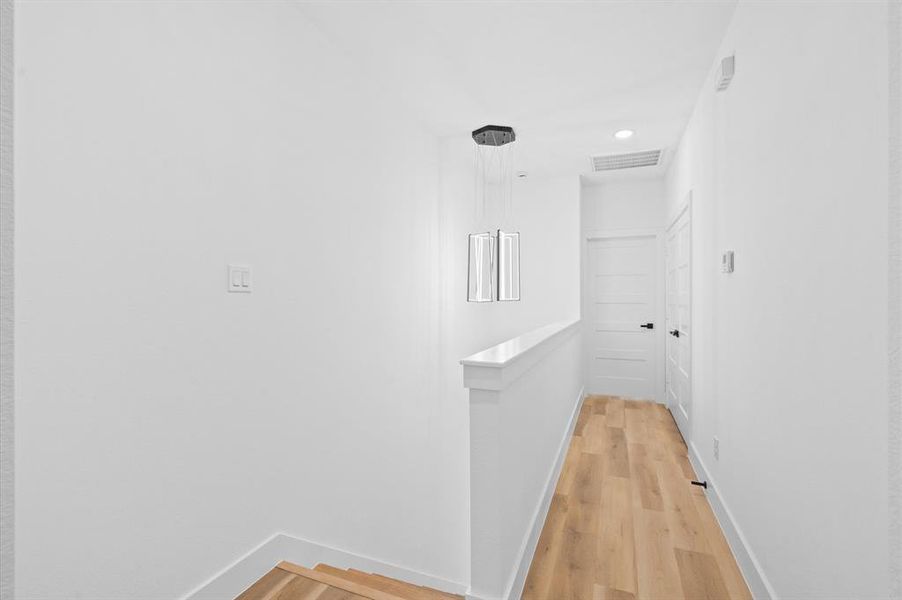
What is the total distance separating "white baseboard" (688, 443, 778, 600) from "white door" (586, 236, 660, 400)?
2527 millimetres

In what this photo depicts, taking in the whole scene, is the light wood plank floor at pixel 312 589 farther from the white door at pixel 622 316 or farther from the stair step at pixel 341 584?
the white door at pixel 622 316

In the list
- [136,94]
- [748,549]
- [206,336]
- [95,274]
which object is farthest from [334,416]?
[748,549]

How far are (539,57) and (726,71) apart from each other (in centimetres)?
97

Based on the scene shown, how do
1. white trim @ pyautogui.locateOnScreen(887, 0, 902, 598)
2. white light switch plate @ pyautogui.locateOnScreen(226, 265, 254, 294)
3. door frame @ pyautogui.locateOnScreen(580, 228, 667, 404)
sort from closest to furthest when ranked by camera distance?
white trim @ pyautogui.locateOnScreen(887, 0, 902, 598)
white light switch plate @ pyautogui.locateOnScreen(226, 265, 254, 294)
door frame @ pyautogui.locateOnScreen(580, 228, 667, 404)

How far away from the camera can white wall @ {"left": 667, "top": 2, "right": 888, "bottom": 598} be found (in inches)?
40.2

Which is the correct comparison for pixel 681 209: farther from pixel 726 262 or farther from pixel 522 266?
pixel 522 266

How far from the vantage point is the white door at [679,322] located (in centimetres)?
346

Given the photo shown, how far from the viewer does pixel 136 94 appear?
4.80 ft

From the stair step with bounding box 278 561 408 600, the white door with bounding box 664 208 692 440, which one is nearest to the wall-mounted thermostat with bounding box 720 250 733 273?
the white door with bounding box 664 208 692 440

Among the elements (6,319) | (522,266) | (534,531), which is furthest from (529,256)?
(6,319)

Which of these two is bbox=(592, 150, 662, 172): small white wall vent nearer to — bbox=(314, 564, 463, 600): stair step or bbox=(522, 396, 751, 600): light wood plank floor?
bbox=(522, 396, 751, 600): light wood plank floor

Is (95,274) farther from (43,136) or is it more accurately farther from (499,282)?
(499,282)

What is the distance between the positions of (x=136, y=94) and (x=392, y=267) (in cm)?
182

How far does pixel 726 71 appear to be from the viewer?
2205 millimetres
